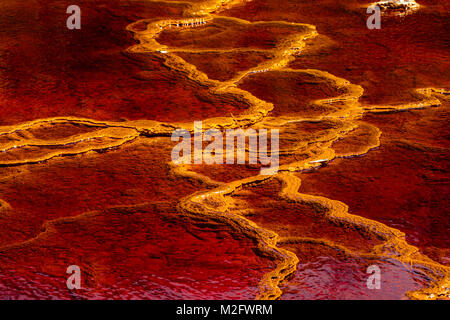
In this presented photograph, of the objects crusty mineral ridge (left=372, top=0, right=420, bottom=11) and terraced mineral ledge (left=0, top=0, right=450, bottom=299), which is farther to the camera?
crusty mineral ridge (left=372, top=0, right=420, bottom=11)

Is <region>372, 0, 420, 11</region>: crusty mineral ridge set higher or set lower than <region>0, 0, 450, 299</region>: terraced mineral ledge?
higher

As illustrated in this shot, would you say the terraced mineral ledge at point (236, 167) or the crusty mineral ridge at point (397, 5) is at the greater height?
the crusty mineral ridge at point (397, 5)

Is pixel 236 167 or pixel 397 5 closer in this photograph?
pixel 236 167

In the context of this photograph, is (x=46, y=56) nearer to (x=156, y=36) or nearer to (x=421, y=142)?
Answer: (x=156, y=36)

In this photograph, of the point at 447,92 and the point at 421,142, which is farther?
the point at 447,92

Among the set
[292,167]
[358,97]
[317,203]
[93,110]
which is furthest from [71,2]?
[317,203]

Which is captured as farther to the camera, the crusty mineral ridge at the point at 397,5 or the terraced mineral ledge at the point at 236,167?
the crusty mineral ridge at the point at 397,5

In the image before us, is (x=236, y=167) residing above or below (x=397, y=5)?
below

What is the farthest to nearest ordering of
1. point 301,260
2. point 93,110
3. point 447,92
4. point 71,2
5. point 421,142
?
point 71,2 < point 447,92 < point 93,110 < point 421,142 < point 301,260
